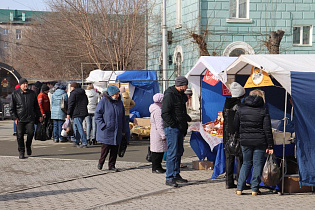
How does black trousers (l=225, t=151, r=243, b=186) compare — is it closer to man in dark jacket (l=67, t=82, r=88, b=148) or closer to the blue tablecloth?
the blue tablecloth

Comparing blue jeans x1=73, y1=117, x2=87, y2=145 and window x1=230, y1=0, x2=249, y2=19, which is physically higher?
window x1=230, y1=0, x2=249, y2=19

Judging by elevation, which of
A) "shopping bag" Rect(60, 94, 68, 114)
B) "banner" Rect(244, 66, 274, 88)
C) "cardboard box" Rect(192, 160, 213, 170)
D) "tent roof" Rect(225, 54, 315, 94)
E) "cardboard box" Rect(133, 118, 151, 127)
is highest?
"tent roof" Rect(225, 54, 315, 94)

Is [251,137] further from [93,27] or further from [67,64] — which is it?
[67,64]

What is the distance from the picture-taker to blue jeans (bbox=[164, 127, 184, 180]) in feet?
31.0

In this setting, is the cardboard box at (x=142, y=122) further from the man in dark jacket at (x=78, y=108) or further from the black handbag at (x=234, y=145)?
the black handbag at (x=234, y=145)

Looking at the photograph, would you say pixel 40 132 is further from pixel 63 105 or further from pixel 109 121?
pixel 109 121

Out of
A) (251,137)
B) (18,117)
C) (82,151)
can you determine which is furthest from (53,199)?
(82,151)

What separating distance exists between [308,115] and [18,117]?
651 cm

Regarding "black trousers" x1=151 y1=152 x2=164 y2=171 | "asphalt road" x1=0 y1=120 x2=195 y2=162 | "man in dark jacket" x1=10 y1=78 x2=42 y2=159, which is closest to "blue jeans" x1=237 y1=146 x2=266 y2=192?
"black trousers" x1=151 y1=152 x2=164 y2=171

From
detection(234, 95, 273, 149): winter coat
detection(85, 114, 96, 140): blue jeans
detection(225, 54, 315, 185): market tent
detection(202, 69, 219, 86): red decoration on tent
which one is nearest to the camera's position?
detection(234, 95, 273, 149): winter coat

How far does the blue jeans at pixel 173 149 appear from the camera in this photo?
31.0 feet

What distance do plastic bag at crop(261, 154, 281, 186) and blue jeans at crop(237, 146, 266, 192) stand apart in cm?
8

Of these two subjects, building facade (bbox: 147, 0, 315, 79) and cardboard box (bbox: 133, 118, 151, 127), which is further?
building facade (bbox: 147, 0, 315, 79)

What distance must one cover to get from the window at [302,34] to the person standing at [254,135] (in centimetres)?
2071
